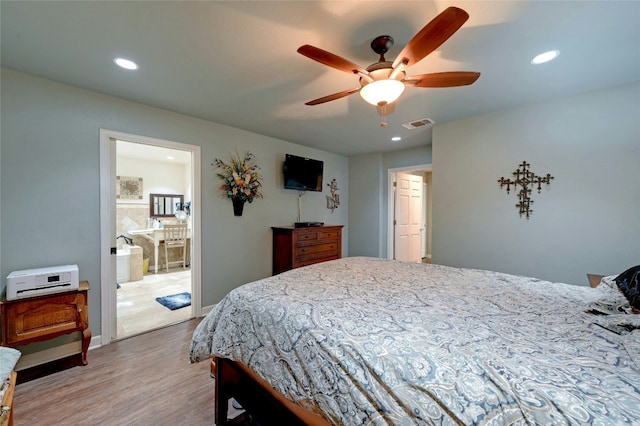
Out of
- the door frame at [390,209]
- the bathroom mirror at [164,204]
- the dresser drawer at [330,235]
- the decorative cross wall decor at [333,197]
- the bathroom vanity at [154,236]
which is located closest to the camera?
the dresser drawer at [330,235]

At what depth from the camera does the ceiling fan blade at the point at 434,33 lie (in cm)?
114

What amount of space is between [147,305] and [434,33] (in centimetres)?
429

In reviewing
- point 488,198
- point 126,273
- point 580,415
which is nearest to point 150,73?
point 580,415

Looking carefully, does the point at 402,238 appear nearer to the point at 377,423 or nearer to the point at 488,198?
the point at 488,198

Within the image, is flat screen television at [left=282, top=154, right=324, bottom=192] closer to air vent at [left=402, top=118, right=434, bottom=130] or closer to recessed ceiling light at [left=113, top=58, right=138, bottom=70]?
air vent at [left=402, top=118, right=434, bottom=130]

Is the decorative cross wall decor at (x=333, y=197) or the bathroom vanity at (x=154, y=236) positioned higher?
the decorative cross wall decor at (x=333, y=197)

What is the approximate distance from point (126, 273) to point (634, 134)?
6.88 m

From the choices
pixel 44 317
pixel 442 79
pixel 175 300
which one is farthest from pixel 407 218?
pixel 44 317

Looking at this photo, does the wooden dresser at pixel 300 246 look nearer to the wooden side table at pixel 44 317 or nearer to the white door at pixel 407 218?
the white door at pixel 407 218

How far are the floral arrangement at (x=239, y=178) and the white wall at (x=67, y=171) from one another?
0.37 feet

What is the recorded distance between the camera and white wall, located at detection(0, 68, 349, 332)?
6.92ft

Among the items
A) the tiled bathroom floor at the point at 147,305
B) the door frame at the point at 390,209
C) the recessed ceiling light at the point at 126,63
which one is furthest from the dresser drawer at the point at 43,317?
the door frame at the point at 390,209

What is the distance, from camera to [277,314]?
1279mm

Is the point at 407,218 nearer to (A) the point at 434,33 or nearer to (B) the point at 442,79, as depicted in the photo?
(B) the point at 442,79
